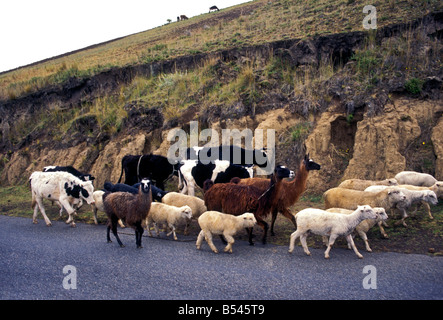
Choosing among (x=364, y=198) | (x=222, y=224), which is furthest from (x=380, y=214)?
(x=222, y=224)

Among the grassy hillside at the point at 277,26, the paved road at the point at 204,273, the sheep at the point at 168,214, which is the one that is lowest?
the paved road at the point at 204,273

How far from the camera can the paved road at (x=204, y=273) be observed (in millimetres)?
5977

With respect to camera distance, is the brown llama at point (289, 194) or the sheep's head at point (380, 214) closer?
the sheep's head at point (380, 214)

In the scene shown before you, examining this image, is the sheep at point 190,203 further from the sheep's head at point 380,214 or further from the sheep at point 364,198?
the sheep's head at point 380,214

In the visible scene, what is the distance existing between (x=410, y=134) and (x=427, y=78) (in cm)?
256

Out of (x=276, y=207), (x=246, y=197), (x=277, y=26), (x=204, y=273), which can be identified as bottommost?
(x=204, y=273)

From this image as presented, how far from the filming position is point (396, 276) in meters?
6.32

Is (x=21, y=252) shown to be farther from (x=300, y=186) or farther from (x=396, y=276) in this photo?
(x=396, y=276)

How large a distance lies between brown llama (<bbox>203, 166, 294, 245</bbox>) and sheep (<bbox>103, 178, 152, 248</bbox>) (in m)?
1.78

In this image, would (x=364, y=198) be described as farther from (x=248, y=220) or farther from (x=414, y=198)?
(x=248, y=220)

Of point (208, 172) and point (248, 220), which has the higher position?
point (208, 172)

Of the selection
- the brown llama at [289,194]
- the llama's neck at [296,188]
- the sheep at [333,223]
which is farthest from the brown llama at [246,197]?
the sheep at [333,223]

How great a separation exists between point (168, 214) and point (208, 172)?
3803 mm

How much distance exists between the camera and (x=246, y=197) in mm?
9547
